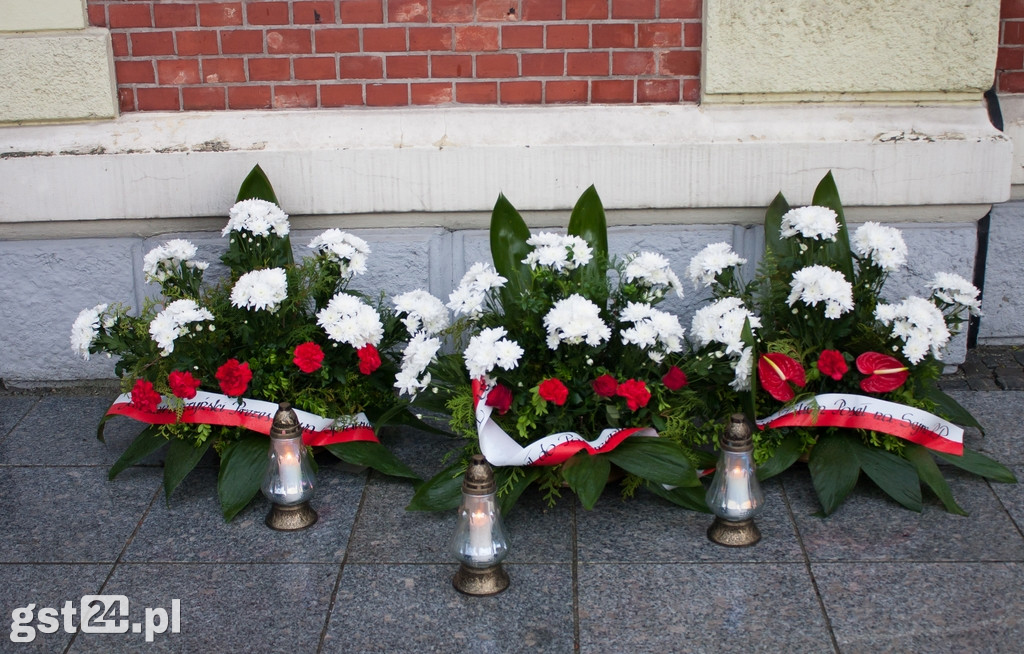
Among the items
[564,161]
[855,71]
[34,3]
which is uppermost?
[34,3]

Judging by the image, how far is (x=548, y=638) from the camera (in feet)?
8.38

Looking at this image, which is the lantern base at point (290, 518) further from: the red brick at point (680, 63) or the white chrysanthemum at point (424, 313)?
the red brick at point (680, 63)

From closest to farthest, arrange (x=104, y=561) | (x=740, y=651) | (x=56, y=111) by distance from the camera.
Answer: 1. (x=740, y=651)
2. (x=104, y=561)
3. (x=56, y=111)

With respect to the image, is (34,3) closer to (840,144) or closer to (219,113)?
(219,113)

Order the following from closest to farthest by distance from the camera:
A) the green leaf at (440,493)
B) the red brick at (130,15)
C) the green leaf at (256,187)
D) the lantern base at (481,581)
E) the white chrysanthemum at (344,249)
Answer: the lantern base at (481,581)
the green leaf at (440,493)
the white chrysanthemum at (344,249)
the green leaf at (256,187)
the red brick at (130,15)

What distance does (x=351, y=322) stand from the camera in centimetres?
335

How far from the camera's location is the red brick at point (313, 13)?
3809mm

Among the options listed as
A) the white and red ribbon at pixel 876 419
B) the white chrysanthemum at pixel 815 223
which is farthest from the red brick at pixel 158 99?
the white and red ribbon at pixel 876 419

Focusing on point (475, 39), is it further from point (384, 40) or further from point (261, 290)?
point (261, 290)

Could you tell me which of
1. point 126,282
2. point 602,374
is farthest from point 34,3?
point 602,374

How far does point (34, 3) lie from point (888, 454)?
3378mm

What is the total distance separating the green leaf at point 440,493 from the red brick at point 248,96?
1.66m

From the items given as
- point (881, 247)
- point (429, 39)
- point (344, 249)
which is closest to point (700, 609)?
point (881, 247)

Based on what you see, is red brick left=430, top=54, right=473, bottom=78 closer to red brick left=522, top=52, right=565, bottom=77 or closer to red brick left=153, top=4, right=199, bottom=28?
red brick left=522, top=52, right=565, bottom=77
